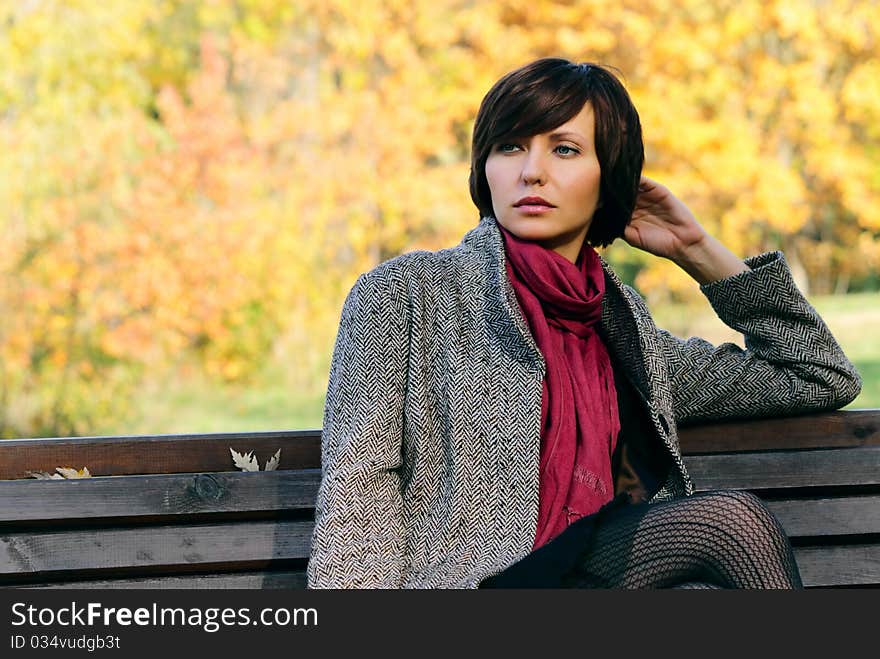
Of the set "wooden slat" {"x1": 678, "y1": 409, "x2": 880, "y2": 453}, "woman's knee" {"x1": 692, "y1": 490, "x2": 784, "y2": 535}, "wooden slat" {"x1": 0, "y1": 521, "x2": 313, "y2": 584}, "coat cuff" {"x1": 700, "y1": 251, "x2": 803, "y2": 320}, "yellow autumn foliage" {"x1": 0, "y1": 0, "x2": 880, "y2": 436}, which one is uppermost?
"yellow autumn foliage" {"x1": 0, "y1": 0, "x2": 880, "y2": 436}

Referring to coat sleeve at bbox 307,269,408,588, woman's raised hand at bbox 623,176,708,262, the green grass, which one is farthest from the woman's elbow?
the green grass

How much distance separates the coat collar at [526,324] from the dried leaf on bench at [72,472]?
36.8 inches

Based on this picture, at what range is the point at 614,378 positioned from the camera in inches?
114

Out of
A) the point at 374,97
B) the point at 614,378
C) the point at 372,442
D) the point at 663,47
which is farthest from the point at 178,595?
the point at 663,47

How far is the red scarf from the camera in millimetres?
2582

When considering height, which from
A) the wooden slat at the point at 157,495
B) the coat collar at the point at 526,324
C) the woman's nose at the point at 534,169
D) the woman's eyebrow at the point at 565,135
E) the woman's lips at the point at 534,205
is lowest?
the wooden slat at the point at 157,495

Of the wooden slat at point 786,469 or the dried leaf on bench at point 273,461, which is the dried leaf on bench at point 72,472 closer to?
the dried leaf on bench at point 273,461

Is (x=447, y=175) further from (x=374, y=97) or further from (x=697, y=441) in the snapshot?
(x=697, y=441)

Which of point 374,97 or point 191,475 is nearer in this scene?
point 191,475

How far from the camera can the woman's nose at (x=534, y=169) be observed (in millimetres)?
2734

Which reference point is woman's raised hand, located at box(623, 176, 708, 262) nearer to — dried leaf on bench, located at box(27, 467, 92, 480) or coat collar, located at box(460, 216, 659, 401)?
coat collar, located at box(460, 216, 659, 401)

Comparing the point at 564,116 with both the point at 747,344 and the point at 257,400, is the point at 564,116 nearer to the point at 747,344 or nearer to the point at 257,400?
the point at 747,344

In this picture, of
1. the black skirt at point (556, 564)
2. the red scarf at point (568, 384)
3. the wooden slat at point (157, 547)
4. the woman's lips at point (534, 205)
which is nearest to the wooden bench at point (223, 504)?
the wooden slat at point (157, 547)

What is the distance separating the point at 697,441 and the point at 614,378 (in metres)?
0.35
